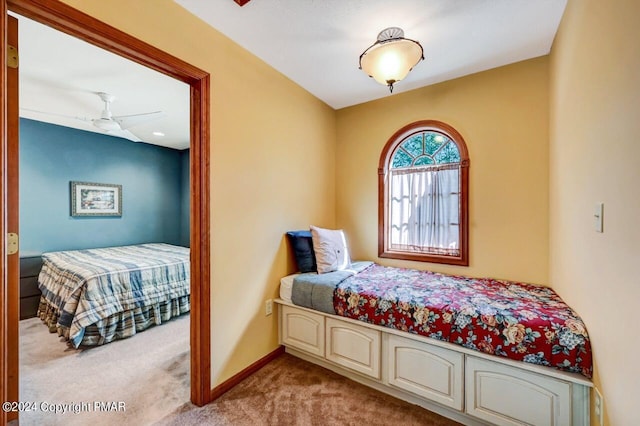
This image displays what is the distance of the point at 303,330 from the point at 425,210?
1715mm

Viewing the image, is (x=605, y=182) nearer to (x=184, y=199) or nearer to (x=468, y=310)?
(x=468, y=310)

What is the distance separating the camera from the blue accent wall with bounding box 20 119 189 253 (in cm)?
370

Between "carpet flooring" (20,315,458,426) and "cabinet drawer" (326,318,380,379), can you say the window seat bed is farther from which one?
"carpet flooring" (20,315,458,426)

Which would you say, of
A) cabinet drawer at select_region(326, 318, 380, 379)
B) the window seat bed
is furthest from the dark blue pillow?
cabinet drawer at select_region(326, 318, 380, 379)

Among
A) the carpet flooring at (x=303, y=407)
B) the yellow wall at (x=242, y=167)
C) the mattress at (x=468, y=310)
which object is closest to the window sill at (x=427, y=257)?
the mattress at (x=468, y=310)

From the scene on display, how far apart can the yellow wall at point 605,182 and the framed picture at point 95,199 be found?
5.79 meters

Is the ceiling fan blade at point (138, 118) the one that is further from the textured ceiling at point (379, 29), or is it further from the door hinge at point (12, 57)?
the door hinge at point (12, 57)

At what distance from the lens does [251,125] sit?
7.19ft

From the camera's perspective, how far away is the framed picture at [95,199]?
13.4 feet

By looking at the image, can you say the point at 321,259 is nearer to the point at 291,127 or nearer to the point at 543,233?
the point at 291,127

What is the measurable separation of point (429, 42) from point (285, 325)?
2.65m

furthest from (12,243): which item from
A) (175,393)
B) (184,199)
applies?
(184,199)

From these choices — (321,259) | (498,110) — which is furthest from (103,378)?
(498,110)

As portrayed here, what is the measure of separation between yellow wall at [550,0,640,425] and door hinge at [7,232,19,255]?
2.46m
